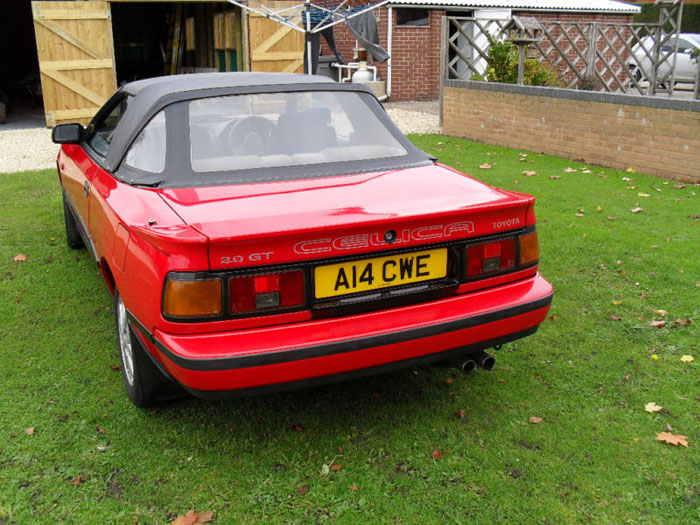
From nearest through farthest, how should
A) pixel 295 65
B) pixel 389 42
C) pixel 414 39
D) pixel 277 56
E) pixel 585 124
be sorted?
pixel 585 124 < pixel 277 56 < pixel 295 65 < pixel 389 42 < pixel 414 39

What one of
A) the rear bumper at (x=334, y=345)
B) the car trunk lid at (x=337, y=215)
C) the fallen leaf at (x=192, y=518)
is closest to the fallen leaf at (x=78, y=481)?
the fallen leaf at (x=192, y=518)

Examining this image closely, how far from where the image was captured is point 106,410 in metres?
3.47

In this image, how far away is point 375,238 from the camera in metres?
2.74

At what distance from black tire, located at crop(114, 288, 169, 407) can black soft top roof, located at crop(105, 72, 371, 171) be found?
87 cm

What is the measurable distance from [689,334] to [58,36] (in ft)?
43.5

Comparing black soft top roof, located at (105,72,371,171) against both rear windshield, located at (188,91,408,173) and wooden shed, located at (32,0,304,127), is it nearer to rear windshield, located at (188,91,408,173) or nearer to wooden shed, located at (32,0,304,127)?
rear windshield, located at (188,91,408,173)

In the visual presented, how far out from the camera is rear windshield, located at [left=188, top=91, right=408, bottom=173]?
138 inches

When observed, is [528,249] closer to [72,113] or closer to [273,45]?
[72,113]

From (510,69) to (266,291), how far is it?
35.1ft

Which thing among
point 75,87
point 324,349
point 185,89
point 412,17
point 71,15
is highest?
point 412,17

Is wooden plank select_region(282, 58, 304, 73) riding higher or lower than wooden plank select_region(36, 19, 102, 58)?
lower

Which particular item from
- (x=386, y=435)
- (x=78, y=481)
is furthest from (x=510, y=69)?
(x=78, y=481)

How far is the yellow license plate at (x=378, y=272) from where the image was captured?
2736 millimetres

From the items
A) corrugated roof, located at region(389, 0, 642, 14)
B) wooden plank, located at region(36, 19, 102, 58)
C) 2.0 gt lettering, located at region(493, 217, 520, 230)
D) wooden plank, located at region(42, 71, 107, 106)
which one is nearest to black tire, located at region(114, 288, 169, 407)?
2.0 gt lettering, located at region(493, 217, 520, 230)
